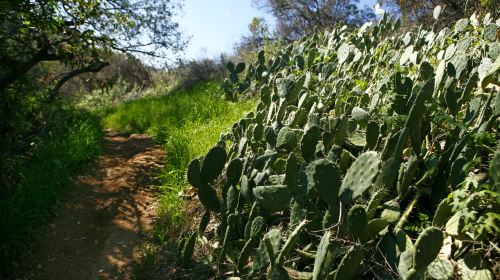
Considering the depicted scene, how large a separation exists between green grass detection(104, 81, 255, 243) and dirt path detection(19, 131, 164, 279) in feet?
0.82

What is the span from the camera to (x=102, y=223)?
3764 mm

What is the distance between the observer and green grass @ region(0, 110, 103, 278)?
10.2ft

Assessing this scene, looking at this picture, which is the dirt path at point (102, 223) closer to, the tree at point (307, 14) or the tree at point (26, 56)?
the tree at point (26, 56)

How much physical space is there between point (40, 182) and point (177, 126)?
2280mm

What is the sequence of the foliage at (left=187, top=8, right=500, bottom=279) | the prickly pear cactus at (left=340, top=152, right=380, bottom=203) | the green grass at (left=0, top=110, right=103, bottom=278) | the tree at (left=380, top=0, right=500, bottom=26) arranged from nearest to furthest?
the foliage at (left=187, top=8, right=500, bottom=279), the prickly pear cactus at (left=340, top=152, right=380, bottom=203), the green grass at (left=0, top=110, right=103, bottom=278), the tree at (left=380, top=0, right=500, bottom=26)

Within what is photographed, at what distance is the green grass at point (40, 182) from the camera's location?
312 centimetres

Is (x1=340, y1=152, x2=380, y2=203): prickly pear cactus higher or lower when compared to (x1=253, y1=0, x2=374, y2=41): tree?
lower

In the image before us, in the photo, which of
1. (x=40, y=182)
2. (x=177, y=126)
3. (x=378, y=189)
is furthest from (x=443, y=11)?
(x=40, y=182)

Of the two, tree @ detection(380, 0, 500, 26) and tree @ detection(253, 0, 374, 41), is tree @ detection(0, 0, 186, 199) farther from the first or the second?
tree @ detection(253, 0, 374, 41)

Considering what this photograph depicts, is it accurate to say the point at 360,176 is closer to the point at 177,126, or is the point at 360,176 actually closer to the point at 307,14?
the point at 177,126

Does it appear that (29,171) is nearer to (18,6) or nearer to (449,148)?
(18,6)

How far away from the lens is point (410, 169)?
2041mm

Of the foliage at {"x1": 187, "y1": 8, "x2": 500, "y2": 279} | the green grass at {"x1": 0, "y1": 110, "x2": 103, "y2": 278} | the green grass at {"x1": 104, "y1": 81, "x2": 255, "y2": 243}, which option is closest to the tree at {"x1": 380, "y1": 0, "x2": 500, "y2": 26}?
the green grass at {"x1": 104, "y1": 81, "x2": 255, "y2": 243}

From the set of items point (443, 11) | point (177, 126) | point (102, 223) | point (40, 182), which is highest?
point (443, 11)
